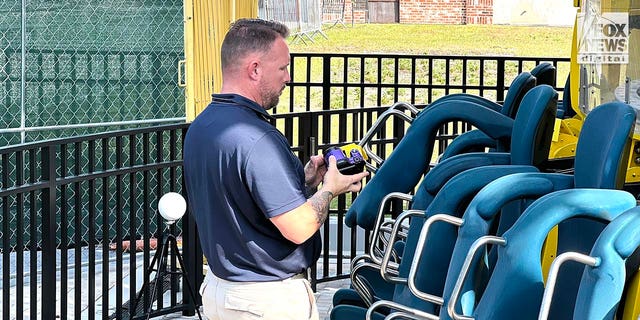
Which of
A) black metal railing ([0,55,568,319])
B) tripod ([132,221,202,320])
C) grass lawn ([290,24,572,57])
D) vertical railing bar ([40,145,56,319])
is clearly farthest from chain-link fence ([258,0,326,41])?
vertical railing bar ([40,145,56,319])

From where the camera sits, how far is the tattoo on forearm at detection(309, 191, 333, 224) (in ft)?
12.4

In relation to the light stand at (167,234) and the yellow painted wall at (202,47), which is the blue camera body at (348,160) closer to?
the light stand at (167,234)

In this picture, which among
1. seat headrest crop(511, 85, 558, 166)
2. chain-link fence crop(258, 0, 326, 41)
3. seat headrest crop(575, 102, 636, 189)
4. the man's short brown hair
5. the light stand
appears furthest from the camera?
chain-link fence crop(258, 0, 326, 41)

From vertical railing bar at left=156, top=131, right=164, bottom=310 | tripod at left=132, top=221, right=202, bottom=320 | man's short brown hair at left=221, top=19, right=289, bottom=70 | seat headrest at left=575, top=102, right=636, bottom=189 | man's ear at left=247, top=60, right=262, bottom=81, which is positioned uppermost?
man's short brown hair at left=221, top=19, right=289, bottom=70

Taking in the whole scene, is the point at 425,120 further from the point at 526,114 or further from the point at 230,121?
the point at 230,121

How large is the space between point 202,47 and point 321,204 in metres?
4.40

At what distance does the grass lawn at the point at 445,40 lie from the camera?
25.7 m

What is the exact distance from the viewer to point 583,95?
556 cm

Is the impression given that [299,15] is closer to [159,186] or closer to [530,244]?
[159,186]

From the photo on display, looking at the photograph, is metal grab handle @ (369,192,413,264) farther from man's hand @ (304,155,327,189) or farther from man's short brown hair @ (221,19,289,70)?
man's short brown hair @ (221,19,289,70)

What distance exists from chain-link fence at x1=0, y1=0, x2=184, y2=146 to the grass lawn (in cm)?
1563

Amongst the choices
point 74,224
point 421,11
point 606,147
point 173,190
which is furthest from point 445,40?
point 606,147

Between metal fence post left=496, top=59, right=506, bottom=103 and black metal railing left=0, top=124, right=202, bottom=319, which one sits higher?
metal fence post left=496, top=59, right=506, bottom=103

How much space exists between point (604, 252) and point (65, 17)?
6643 millimetres
